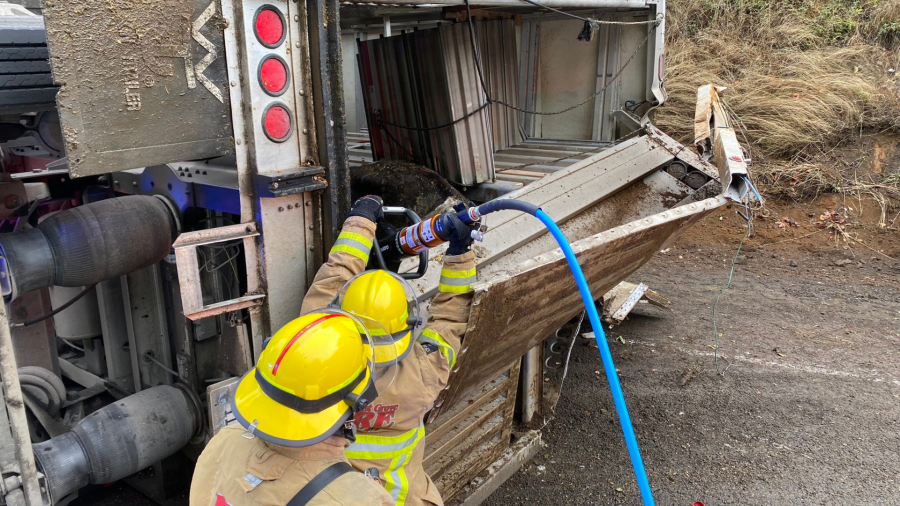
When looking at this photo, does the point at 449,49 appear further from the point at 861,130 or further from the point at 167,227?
the point at 861,130

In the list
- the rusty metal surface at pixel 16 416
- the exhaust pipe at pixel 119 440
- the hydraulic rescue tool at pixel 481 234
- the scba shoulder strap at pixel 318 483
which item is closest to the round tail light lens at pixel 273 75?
the hydraulic rescue tool at pixel 481 234

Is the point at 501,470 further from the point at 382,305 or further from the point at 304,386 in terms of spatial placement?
the point at 304,386

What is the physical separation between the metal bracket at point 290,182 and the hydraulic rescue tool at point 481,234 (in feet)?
1.11

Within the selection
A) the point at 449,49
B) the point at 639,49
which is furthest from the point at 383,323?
the point at 639,49

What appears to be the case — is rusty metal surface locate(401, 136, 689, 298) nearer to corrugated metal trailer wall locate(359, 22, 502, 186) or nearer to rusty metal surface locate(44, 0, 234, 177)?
corrugated metal trailer wall locate(359, 22, 502, 186)

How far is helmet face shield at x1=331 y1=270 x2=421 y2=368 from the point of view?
197cm

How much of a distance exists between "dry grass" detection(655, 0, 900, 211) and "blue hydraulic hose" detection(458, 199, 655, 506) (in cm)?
615

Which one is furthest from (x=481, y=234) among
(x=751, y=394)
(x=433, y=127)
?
(x=751, y=394)

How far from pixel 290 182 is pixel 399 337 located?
0.67 m

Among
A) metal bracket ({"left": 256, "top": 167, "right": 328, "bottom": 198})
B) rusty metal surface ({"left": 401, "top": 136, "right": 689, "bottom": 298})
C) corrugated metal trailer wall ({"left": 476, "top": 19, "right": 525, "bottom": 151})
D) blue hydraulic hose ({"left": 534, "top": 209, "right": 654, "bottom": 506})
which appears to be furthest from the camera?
corrugated metal trailer wall ({"left": 476, "top": 19, "right": 525, "bottom": 151})

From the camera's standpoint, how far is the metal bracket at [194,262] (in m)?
2.02

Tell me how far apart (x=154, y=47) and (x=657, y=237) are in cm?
242

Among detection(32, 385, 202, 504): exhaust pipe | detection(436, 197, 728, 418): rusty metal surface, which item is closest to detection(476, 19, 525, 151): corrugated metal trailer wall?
detection(436, 197, 728, 418): rusty metal surface

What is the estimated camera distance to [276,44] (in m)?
2.11
